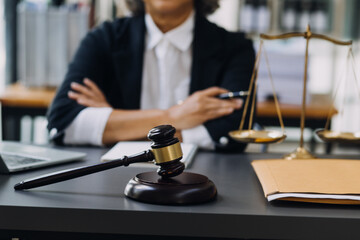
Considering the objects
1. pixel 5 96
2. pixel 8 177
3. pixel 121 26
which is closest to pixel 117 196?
pixel 8 177

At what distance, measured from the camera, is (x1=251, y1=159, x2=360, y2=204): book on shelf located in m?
0.79

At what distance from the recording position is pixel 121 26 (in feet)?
6.34

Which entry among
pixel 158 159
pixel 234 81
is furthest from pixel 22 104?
pixel 158 159

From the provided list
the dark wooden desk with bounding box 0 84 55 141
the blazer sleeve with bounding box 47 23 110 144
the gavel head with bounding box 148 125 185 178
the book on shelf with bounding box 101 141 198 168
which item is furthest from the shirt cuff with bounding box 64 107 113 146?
the dark wooden desk with bounding box 0 84 55 141

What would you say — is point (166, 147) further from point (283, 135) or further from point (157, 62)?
point (157, 62)

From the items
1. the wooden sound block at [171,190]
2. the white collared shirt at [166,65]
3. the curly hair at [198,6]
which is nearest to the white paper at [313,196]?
the wooden sound block at [171,190]

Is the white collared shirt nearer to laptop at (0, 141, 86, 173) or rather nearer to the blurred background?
the blurred background

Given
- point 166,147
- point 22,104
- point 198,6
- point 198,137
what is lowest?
point 22,104

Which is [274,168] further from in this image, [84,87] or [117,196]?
[84,87]

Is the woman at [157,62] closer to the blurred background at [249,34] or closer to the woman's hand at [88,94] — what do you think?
the woman's hand at [88,94]

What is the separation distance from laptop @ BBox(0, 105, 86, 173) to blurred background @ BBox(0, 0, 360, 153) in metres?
0.73

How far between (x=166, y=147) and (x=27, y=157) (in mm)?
466

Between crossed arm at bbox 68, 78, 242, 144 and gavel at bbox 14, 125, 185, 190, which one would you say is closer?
gavel at bbox 14, 125, 185, 190

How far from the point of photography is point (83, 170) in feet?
2.73
